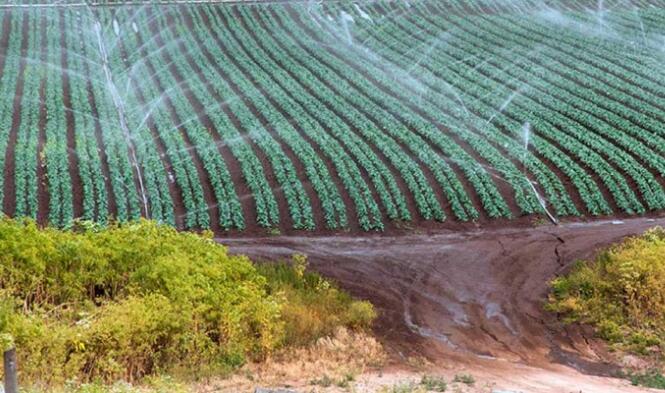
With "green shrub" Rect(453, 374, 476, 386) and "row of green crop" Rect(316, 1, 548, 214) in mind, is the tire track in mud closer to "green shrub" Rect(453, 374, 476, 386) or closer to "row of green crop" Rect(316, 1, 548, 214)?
"row of green crop" Rect(316, 1, 548, 214)

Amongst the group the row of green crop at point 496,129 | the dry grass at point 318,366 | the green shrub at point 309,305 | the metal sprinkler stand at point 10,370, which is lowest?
the dry grass at point 318,366

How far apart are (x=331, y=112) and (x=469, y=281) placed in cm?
951

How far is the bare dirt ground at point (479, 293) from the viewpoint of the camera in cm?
1308

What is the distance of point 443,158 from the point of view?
21281 mm

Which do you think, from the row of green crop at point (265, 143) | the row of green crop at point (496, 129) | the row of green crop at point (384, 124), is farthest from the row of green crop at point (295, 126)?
the row of green crop at point (496, 129)

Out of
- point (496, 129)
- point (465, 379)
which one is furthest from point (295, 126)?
point (465, 379)

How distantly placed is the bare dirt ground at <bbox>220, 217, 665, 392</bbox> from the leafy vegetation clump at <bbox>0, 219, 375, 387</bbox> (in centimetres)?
135

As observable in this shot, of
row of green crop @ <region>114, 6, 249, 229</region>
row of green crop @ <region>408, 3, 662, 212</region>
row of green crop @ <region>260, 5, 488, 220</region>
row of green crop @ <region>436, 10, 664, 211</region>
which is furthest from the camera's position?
row of green crop @ <region>436, 10, 664, 211</region>

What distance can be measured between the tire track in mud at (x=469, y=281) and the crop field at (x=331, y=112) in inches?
34.3

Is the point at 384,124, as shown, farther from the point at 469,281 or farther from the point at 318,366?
the point at 318,366

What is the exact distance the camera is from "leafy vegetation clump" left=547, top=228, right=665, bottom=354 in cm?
1434

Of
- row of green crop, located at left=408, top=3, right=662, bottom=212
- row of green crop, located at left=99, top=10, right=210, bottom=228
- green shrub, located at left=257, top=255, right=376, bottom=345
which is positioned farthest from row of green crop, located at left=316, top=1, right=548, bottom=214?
row of green crop, located at left=99, top=10, right=210, bottom=228

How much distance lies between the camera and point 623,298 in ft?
49.6

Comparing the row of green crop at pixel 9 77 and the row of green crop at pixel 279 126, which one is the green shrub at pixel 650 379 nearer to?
A: the row of green crop at pixel 279 126
